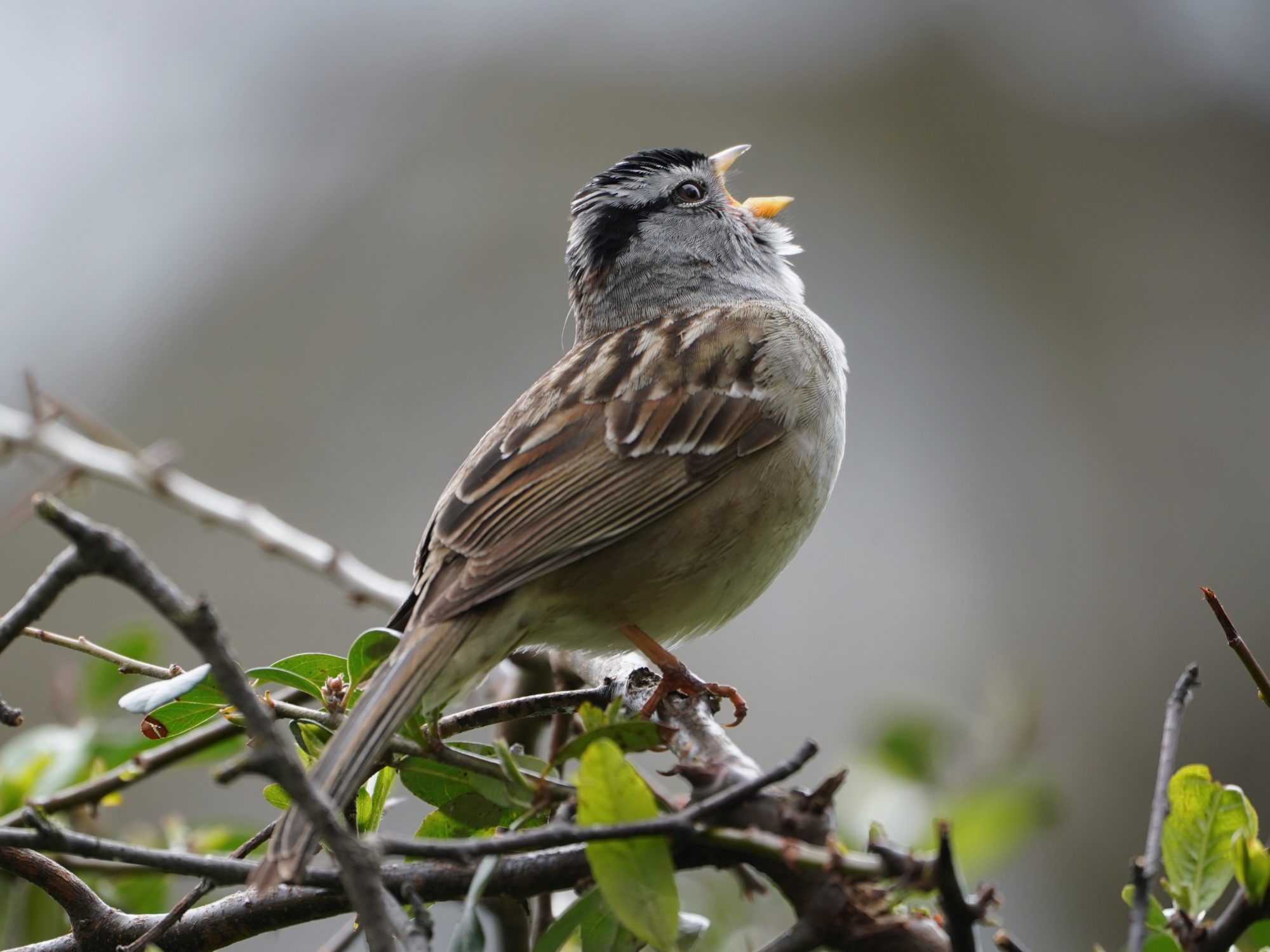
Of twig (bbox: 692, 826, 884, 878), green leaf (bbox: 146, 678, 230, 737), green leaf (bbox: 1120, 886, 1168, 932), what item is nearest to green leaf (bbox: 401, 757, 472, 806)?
green leaf (bbox: 146, 678, 230, 737)

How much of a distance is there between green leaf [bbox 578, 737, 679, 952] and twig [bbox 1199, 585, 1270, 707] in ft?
2.54

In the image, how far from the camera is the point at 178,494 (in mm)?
3229

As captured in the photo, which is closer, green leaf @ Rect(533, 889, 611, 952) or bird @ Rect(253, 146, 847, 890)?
green leaf @ Rect(533, 889, 611, 952)

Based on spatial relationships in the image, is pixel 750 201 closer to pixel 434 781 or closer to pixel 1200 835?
pixel 434 781

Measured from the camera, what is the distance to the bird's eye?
450cm

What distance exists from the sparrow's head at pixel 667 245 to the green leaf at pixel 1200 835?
2770 mm

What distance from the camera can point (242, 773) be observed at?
1.14 meters

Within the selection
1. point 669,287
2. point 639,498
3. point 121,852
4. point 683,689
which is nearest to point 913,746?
point 683,689

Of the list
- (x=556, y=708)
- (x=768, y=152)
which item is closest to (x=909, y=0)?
(x=768, y=152)

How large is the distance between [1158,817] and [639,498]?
174 centimetres

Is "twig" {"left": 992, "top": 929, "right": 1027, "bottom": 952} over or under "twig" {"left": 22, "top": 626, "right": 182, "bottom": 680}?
under

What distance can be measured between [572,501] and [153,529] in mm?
5893

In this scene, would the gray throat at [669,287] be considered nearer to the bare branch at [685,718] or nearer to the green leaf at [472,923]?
the bare branch at [685,718]

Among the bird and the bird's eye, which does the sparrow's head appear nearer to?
the bird's eye
